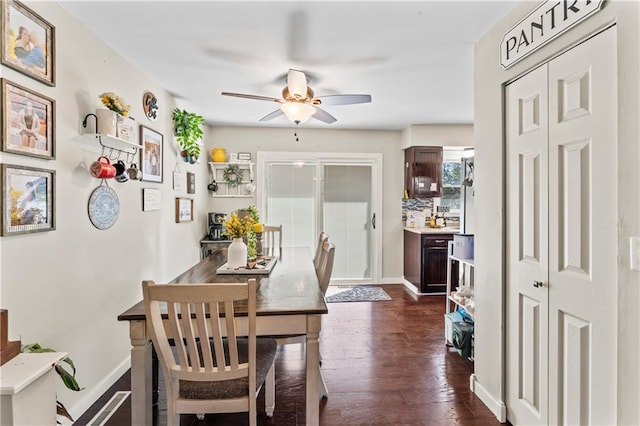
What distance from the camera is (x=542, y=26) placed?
1668 mm

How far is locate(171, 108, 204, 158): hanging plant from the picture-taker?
358 centimetres

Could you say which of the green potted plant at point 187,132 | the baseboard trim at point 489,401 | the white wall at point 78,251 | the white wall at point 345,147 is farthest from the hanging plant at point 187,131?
the baseboard trim at point 489,401

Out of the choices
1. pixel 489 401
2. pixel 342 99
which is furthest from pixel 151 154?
pixel 489 401

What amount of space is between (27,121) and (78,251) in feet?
2.64

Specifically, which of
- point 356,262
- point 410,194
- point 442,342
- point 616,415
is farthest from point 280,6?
point 356,262

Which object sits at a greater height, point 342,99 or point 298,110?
point 342,99

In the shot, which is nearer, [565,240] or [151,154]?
[565,240]

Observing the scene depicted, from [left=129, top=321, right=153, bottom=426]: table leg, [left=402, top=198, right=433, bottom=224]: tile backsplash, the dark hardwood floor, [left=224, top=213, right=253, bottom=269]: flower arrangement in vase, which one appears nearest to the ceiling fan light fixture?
[left=224, top=213, right=253, bottom=269]: flower arrangement in vase

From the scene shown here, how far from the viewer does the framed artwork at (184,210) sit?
12.1 feet

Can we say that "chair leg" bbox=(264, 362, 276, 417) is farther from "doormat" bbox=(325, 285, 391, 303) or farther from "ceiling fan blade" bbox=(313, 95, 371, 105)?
"doormat" bbox=(325, 285, 391, 303)

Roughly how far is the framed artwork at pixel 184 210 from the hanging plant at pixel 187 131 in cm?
53

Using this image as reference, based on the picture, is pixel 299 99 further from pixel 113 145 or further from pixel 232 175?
pixel 232 175

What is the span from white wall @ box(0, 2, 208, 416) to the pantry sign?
260cm

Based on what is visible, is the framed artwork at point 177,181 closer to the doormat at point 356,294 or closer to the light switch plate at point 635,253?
the doormat at point 356,294
